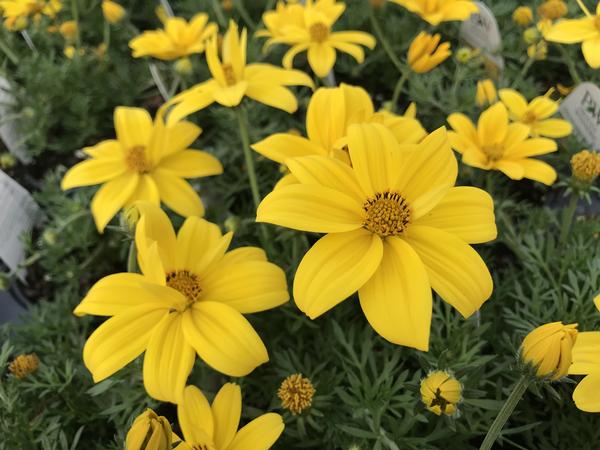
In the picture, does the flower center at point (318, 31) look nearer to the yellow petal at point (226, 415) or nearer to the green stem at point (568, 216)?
the green stem at point (568, 216)

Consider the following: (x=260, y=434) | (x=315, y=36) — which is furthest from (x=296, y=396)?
(x=315, y=36)

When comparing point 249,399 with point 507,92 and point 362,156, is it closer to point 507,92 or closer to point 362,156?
point 362,156

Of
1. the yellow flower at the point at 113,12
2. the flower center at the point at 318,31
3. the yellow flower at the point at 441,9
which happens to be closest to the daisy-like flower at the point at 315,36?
the flower center at the point at 318,31

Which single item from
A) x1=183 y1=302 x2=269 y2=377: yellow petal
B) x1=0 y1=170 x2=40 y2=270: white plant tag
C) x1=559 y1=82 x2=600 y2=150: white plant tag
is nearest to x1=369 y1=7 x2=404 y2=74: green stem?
x1=559 y1=82 x2=600 y2=150: white plant tag

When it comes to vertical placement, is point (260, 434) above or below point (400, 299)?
below

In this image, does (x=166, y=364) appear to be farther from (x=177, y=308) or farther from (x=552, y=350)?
(x=552, y=350)

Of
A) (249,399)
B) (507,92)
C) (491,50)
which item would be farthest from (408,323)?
(491,50)

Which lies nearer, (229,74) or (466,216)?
(466,216)
